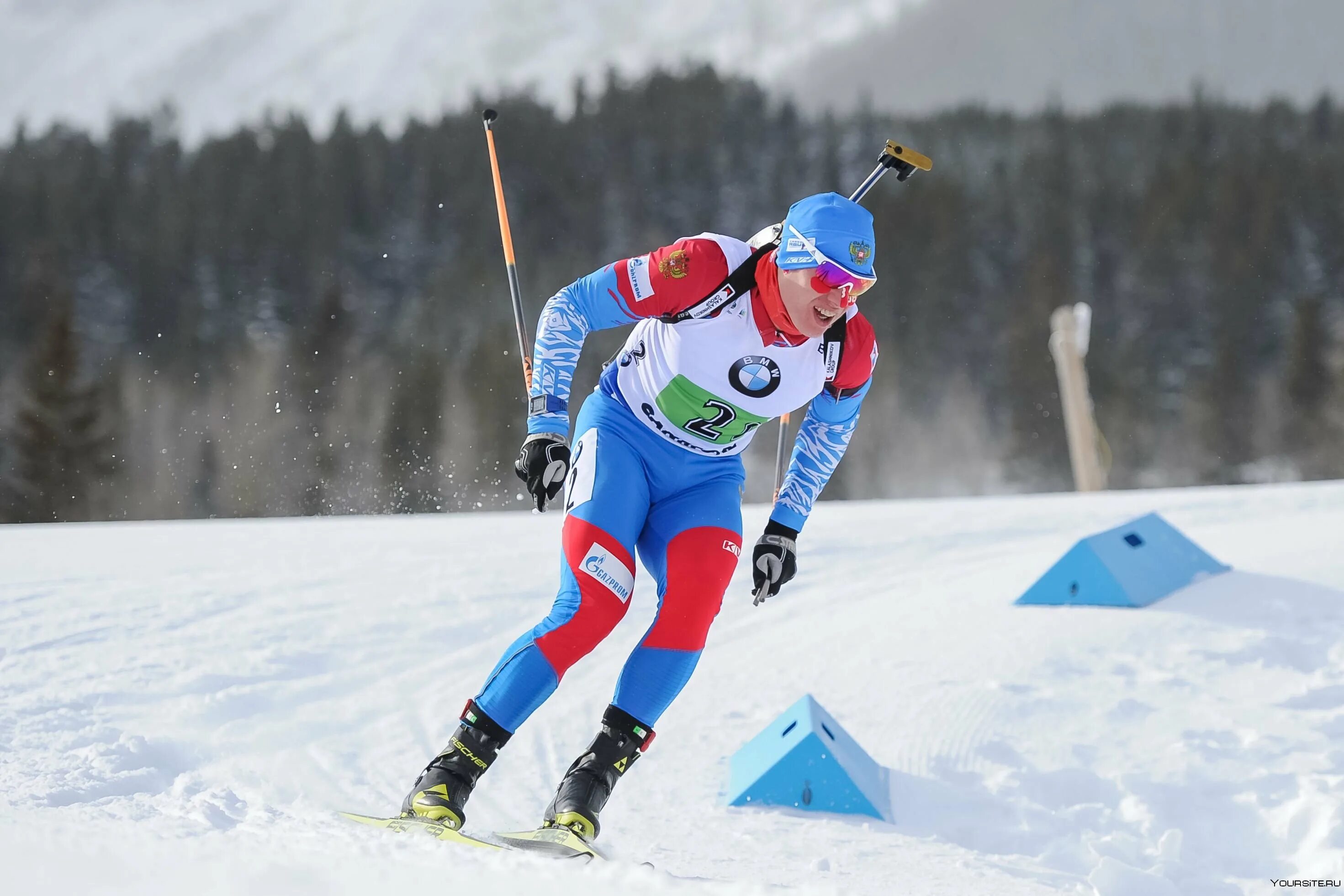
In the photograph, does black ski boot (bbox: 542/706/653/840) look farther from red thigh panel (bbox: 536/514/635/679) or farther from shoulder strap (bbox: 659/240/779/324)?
shoulder strap (bbox: 659/240/779/324)

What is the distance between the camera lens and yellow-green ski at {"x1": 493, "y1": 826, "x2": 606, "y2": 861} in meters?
2.42

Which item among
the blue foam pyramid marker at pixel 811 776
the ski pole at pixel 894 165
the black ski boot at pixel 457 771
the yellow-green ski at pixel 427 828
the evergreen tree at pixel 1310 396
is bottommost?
the blue foam pyramid marker at pixel 811 776

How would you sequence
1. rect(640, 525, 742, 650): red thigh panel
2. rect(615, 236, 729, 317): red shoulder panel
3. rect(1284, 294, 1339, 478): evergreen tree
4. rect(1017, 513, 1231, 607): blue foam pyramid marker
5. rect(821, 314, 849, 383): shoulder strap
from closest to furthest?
rect(640, 525, 742, 650): red thigh panel < rect(615, 236, 729, 317): red shoulder panel < rect(821, 314, 849, 383): shoulder strap < rect(1017, 513, 1231, 607): blue foam pyramid marker < rect(1284, 294, 1339, 478): evergreen tree

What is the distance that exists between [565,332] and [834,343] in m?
0.78

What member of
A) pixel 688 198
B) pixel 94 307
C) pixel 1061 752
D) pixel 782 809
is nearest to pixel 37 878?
pixel 782 809

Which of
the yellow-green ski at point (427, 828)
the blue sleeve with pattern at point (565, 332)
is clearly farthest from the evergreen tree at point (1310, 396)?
the yellow-green ski at point (427, 828)

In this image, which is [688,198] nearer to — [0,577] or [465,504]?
[465,504]

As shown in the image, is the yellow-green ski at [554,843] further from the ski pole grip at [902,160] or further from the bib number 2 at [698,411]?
the ski pole grip at [902,160]

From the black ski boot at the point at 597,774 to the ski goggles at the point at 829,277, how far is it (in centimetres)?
123

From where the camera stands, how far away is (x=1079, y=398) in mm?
9820

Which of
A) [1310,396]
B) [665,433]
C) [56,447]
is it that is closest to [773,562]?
Answer: [665,433]

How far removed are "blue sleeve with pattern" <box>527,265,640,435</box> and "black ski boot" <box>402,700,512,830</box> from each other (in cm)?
79

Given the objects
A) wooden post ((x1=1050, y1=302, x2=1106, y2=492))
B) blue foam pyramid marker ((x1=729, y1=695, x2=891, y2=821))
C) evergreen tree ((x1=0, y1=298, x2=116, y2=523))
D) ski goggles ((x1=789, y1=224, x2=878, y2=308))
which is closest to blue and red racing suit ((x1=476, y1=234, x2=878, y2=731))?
ski goggles ((x1=789, y1=224, x2=878, y2=308))

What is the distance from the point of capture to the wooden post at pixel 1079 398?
975 cm
